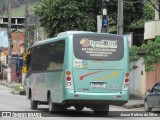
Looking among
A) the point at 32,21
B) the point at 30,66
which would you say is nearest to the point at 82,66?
the point at 30,66

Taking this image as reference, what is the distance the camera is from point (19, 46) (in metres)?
83.1

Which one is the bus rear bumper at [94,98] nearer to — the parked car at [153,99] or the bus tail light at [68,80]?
the bus tail light at [68,80]

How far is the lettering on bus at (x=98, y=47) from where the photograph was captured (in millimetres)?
20031

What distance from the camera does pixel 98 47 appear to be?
66.1 feet

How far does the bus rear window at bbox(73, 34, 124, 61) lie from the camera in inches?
786

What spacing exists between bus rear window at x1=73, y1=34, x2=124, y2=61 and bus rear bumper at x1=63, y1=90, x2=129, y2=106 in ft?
4.48

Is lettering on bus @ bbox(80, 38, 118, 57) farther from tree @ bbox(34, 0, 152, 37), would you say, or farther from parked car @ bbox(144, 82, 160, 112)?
tree @ bbox(34, 0, 152, 37)

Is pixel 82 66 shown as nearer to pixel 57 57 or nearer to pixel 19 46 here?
pixel 57 57

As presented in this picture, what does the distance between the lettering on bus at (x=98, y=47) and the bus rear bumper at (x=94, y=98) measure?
5.09 feet

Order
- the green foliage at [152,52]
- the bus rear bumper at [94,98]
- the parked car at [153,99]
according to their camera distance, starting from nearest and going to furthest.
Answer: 1. the bus rear bumper at [94,98]
2. the parked car at [153,99]
3. the green foliage at [152,52]

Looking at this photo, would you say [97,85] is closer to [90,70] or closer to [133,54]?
[90,70]

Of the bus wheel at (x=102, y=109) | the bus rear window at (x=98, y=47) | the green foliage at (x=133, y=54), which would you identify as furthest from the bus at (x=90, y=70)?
the green foliage at (x=133, y=54)

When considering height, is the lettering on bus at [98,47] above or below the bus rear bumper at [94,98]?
above

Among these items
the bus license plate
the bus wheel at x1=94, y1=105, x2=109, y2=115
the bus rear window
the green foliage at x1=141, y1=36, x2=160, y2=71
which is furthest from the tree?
the bus license plate
